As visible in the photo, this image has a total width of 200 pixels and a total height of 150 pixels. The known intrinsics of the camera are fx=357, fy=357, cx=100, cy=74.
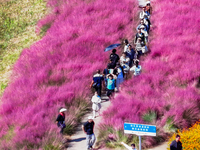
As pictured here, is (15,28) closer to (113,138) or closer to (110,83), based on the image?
(110,83)

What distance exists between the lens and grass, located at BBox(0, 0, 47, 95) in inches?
757

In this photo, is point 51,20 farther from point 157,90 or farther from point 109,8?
point 157,90

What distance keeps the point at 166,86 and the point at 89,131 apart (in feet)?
14.4

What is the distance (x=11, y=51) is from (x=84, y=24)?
14.5ft

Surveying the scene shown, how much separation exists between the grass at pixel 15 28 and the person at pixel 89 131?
7.17 meters

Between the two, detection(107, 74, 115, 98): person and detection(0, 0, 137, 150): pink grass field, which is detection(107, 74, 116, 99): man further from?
detection(0, 0, 137, 150): pink grass field

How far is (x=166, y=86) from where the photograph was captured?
1362 centimetres

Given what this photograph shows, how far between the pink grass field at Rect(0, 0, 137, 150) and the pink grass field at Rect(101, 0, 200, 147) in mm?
1742

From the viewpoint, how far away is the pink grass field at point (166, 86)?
38.3 ft

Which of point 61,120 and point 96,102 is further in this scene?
point 96,102

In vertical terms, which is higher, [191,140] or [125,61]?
[125,61]

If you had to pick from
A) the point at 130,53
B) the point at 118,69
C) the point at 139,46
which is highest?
the point at 139,46

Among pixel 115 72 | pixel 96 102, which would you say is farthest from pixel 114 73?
pixel 96 102

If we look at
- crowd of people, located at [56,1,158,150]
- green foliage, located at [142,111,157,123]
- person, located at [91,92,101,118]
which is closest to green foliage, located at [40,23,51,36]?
crowd of people, located at [56,1,158,150]
